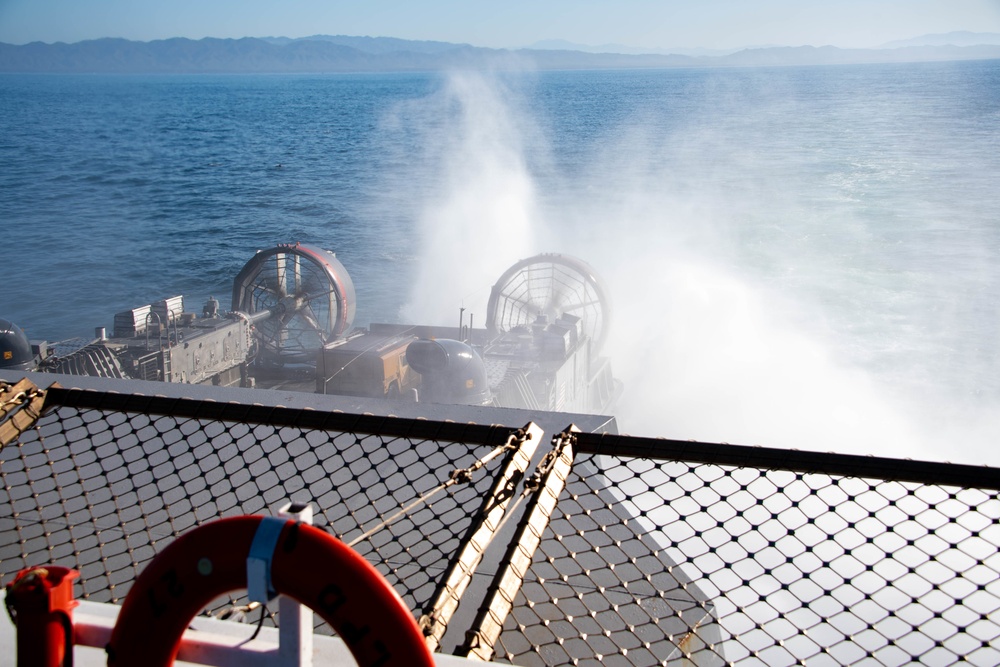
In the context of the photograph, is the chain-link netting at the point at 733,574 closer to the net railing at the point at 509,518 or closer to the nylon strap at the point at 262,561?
the net railing at the point at 509,518

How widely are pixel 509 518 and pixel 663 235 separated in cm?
2972

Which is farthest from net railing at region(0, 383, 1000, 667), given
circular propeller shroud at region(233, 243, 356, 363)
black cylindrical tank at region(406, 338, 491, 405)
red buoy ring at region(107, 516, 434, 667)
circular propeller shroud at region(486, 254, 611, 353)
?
circular propeller shroud at region(233, 243, 356, 363)

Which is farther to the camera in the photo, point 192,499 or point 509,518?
point 192,499

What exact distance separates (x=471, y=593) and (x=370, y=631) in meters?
3.61

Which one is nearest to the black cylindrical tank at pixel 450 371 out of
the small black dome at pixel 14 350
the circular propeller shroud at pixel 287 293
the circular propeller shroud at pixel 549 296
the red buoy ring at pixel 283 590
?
the circular propeller shroud at pixel 549 296

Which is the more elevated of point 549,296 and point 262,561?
point 262,561

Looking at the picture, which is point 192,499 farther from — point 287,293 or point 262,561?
point 287,293

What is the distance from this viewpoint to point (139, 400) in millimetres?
2490

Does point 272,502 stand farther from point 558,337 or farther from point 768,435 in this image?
point 768,435

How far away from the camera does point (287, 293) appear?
45.2 ft

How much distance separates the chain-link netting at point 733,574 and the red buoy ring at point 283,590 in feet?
4.28

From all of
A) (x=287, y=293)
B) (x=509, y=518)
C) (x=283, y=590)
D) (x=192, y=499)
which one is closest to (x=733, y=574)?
(x=509, y=518)

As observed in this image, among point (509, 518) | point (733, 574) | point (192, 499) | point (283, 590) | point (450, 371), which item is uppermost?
point (283, 590)

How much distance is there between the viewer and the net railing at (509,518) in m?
2.15
